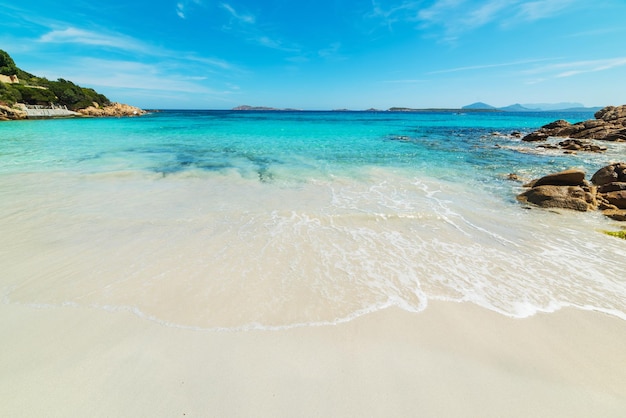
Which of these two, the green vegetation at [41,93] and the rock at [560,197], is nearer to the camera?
the rock at [560,197]

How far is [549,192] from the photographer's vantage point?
8.98 m

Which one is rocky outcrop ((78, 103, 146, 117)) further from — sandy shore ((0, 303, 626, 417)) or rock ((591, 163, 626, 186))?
rock ((591, 163, 626, 186))

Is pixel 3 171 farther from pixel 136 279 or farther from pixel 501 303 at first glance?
pixel 501 303

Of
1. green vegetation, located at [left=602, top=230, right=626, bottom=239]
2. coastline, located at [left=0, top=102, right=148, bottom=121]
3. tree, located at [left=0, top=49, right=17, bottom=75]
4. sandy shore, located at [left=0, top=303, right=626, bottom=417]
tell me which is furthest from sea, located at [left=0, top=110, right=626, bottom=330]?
tree, located at [left=0, top=49, right=17, bottom=75]

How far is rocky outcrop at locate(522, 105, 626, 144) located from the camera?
27.9 m

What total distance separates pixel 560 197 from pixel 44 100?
283ft

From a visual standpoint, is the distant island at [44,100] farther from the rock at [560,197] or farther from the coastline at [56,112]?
the rock at [560,197]

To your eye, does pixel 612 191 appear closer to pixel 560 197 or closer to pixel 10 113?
pixel 560 197

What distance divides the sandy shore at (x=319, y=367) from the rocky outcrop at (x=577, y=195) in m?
6.26

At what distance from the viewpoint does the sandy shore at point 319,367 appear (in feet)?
8.95

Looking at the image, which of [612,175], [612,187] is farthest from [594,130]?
[612,187]

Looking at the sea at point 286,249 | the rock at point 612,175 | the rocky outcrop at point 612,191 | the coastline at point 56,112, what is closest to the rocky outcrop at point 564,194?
the rocky outcrop at point 612,191

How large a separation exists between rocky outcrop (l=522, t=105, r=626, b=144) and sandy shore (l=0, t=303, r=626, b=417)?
1308 inches

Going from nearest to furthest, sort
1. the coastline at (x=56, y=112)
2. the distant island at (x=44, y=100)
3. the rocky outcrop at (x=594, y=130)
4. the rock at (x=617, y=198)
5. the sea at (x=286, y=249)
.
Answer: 1. the sea at (x=286, y=249)
2. the rock at (x=617, y=198)
3. the rocky outcrop at (x=594, y=130)
4. the coastline at (x=56, y=112)
5. the distant island at (x=44, y=100)
